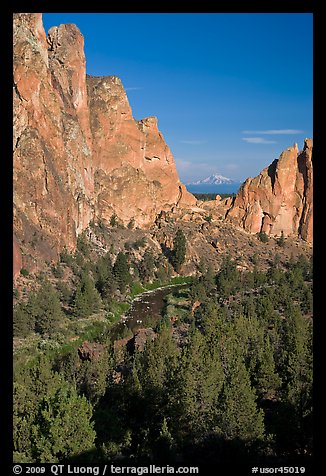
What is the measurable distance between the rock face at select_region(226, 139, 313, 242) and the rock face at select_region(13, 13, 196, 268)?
43.9 feet

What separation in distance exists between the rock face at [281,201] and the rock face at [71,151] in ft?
43.9

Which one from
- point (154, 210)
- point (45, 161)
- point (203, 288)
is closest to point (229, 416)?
point (203, 288)

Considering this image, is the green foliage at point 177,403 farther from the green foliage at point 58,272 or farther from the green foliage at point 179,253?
the green foliage at point 179,253

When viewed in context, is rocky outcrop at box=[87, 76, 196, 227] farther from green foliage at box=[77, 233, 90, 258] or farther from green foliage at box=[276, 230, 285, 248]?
green foliage at box=[276, 230, 285, 248]

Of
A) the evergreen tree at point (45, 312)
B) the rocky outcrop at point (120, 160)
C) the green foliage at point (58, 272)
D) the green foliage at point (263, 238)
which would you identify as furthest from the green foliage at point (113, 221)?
the evergreen tree at point (45, 312)

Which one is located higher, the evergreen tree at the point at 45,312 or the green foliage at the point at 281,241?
the green foliage at the point at 281,241

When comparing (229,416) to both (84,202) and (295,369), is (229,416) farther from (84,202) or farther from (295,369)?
(84,202)

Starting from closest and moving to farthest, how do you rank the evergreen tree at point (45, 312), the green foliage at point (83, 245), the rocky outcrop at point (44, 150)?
the evergreen tree at point (45, 312) → the rocky outcrop at point (44, 150) → the green foliage at point (83, 245)

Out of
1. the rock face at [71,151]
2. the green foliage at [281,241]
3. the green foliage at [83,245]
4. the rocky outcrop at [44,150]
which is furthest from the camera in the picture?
the green foliage at [281,241]

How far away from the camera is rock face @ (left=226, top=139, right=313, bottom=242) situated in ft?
295

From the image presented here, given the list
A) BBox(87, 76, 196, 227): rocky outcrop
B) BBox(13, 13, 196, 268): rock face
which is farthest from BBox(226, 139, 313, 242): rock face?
BBox(87, 76, 196, 227): rocky outcrop

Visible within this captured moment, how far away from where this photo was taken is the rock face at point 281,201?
3541 inches

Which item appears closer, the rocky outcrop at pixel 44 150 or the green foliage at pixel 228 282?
the green foliage at pixel 228 282
